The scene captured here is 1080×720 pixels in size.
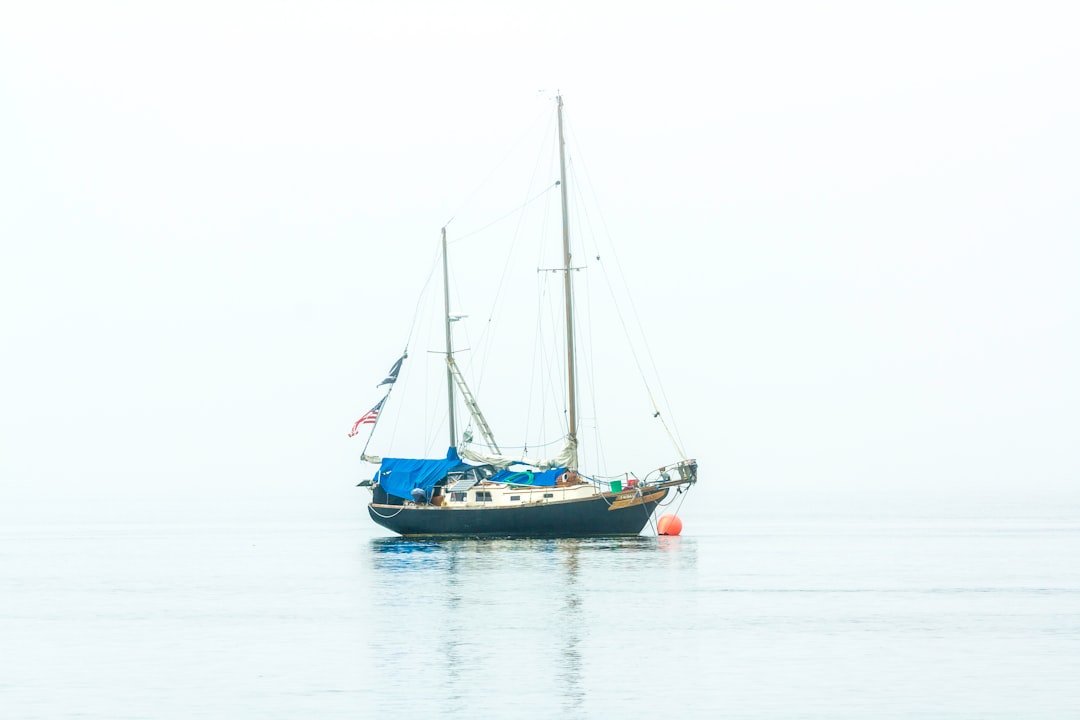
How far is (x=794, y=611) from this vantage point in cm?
5225

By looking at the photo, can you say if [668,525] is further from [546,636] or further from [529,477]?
[546,636]

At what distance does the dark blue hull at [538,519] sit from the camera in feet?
282

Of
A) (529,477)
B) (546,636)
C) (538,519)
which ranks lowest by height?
(546,636)

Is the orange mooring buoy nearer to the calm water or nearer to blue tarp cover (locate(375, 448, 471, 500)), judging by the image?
the calm water

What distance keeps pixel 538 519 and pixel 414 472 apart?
29.2ft

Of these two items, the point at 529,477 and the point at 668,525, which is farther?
the point at 668,525

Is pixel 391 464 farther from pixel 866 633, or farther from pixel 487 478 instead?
pixel 866 633

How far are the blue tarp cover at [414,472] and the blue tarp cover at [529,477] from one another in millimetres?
2619

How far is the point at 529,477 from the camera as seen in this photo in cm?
8675

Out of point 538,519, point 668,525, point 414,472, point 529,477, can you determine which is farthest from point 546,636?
point 668,525

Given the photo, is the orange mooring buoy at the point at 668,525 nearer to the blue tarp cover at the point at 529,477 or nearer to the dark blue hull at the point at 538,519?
the dark blue hull at the point at 538,519

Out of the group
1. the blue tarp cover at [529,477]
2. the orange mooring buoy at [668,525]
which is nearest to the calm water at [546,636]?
the blue tarp cover at [529,477]

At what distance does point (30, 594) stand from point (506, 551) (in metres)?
27.1

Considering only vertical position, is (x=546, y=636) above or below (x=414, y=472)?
below
